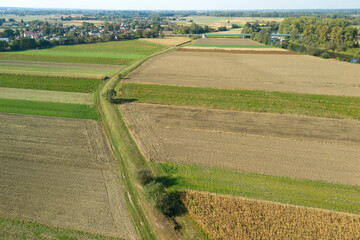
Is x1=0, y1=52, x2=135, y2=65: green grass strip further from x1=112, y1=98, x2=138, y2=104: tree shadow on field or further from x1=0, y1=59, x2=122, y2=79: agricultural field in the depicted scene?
x1=112, y1=98, x2=138, y2=104: tree shadow on field

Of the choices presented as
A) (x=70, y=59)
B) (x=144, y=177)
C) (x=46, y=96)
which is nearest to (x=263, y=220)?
(x=144, y=177)

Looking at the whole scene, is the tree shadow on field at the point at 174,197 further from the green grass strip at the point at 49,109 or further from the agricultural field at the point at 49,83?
the agricultural field at the point at 49,83

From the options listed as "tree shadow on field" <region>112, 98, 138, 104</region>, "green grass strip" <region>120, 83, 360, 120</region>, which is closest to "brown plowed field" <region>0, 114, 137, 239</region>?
"tree shadow on field" <region>112, 98, 138, 104</region>

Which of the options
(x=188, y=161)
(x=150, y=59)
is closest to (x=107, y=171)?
(x=188, y=161)

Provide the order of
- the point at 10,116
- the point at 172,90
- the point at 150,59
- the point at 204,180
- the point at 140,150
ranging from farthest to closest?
the point at 150,59, the point at 172,90, the point at 10,116, the point at 140,150, the point at 204,180

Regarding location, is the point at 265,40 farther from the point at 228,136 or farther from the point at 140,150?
the point at 140,150

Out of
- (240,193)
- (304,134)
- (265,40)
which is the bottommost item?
(240,193)
